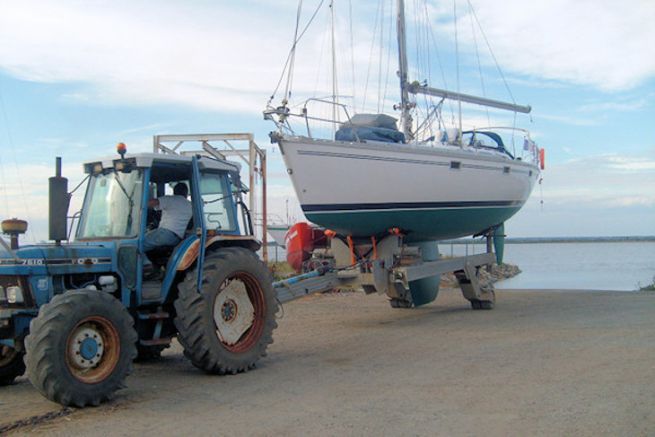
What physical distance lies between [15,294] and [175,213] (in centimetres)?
189

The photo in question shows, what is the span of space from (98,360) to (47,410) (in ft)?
1.83

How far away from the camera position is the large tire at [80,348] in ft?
17.2

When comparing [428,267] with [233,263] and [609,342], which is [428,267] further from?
[233,263]

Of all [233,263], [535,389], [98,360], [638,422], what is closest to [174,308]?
[233,263]

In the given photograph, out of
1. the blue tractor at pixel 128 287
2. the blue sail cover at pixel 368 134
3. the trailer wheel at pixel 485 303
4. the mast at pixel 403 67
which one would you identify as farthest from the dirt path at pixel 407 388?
the mast at pixel 403 67

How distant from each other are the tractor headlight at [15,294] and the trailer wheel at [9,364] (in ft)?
2.82

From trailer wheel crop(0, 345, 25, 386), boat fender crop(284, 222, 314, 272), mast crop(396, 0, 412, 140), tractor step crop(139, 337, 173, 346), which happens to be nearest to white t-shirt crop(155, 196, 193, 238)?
tractor step crop(139, 337, 173, 346)

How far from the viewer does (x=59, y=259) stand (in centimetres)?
608

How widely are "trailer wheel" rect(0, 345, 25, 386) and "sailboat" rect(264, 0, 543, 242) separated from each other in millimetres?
4748

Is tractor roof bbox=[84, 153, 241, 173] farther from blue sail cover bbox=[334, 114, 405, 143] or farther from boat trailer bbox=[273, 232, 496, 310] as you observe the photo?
blue sail cover bbox=[334, 114, 405, 143]

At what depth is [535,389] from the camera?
6129 mm

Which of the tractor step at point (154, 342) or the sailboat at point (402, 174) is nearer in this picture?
the tractor step at point (154, 342)

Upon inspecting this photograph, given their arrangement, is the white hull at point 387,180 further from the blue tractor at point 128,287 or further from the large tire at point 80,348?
the large tire at point 80,348

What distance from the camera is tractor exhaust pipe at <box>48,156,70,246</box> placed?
5547 mm
